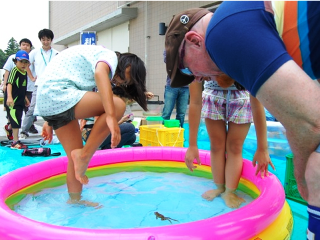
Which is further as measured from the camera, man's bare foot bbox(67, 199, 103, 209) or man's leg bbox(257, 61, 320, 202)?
man's bare foot bbox(67, 199, 103, 209)

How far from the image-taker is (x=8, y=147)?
4211 millimetres

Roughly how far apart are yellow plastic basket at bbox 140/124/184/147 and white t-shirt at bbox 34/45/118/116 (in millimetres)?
2003

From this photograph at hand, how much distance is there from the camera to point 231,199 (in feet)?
6.64

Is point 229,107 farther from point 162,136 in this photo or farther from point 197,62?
point 162,136

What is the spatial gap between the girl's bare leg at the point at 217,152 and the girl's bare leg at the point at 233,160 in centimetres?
4

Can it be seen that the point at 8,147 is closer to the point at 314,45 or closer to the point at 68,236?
the point at 68,236

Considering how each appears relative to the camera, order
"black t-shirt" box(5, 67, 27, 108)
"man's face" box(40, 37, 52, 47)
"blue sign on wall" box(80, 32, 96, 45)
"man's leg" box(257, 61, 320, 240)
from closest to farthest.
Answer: "man's leg" box(257, 61, 320, 240) < "black t-shirt" box(5, 67, 27, 108) < "man's face" box(40, 37, 52, 47) < "blue sign on wall" box(80, 32, 96, 45)

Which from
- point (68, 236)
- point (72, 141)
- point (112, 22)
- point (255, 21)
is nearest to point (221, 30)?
point (255, 21)

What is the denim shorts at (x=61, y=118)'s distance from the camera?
1.87 metres

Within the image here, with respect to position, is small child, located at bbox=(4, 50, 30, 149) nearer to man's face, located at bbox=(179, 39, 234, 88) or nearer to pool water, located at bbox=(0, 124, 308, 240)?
pool water, located at bbox=(0, 124, 308, 240)

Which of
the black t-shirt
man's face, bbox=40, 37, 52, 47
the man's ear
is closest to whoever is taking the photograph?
the man's ear

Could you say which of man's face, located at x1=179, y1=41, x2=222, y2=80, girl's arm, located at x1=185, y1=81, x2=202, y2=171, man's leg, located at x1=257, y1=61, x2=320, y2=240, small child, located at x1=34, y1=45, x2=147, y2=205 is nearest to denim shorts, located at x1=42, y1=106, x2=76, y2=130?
small child, located at x1=34, y1=45, x2=147, y2=205

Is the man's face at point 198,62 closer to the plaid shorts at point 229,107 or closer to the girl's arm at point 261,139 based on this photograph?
the girl's arm at point 261,139

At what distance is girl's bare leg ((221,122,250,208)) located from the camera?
200cm
